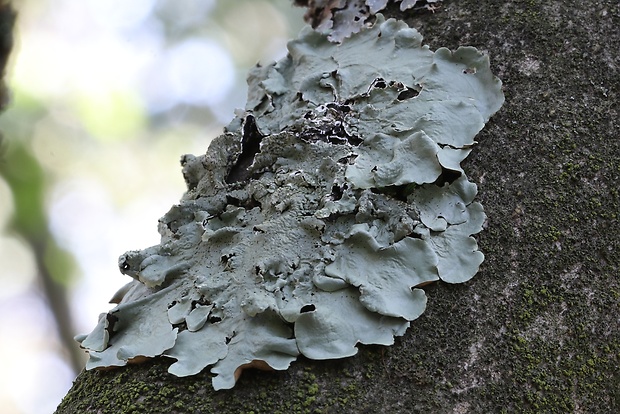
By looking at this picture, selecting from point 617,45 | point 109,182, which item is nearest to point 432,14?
point 617,45

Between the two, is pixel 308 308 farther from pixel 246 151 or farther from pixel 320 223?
pixel 246 151

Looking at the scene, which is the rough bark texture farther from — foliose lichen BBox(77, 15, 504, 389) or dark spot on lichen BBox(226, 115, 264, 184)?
dark spot on lichen BBox(226, 115, 264, 184)

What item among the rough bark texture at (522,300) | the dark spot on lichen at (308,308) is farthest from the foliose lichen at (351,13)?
the dark spot on lichen at (308,308)

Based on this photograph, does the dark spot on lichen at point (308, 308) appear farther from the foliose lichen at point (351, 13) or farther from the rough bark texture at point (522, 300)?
the foliose lichen at point (351, 13)

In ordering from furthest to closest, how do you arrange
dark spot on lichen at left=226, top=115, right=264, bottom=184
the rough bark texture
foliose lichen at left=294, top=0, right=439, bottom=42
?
foliose lichen at left=294, top=0, right=439, bottom=42, dark spot on lichen at left=226, top=115, right=264, bottom=184, the rough bark texture

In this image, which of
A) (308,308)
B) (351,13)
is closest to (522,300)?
(308,308)

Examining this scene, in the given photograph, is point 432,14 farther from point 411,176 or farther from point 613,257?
point 613,257

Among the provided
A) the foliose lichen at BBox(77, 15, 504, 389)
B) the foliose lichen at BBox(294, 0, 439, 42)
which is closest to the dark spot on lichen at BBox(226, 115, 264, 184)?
the foliose lichen at BBox(77, 15, 504, 389)
